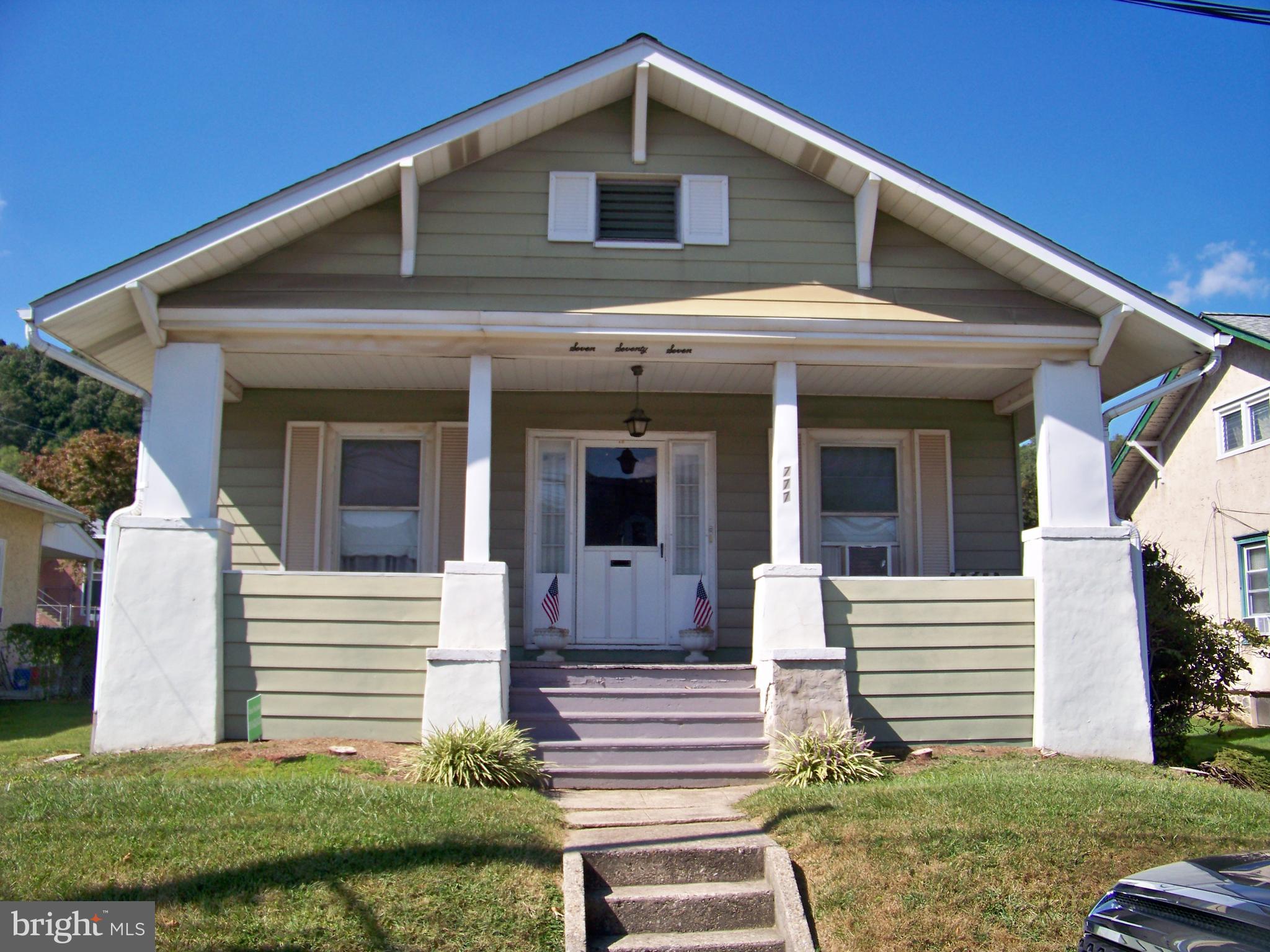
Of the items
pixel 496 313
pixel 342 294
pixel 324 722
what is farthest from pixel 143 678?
pixel 496 313

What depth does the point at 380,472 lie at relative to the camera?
1030 centimetres

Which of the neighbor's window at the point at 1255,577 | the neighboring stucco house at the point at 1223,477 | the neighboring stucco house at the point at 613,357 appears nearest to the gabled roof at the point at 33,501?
the neighboring stucco house at the point at 613,357

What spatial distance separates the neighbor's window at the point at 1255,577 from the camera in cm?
1584

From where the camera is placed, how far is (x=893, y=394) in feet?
34.2

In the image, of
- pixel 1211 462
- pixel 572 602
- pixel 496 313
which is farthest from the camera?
pixel 1211 462

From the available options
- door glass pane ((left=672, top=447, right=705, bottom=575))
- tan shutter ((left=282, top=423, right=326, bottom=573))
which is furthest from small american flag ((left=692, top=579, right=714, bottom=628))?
tan shutter ((left=282, top=423, right=326, bottom=573))

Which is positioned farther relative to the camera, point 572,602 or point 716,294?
point 572,602

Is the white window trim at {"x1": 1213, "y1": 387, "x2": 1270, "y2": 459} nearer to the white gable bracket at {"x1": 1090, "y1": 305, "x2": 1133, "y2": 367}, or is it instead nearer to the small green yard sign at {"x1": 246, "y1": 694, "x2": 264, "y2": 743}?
the white gable bracket at {"x1": 1090, "y1": 305, "x2": 1133, "y2": 367}

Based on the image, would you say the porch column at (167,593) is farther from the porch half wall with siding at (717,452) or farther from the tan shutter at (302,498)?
the porch half wall with siding at (717,452)

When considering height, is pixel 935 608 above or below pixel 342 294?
below

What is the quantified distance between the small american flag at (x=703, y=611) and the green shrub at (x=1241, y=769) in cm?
430

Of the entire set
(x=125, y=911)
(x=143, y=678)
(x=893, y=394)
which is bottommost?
(x=125, y=911)

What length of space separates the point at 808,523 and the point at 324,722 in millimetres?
4940

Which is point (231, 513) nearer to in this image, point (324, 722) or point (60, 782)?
point (324, 722)
